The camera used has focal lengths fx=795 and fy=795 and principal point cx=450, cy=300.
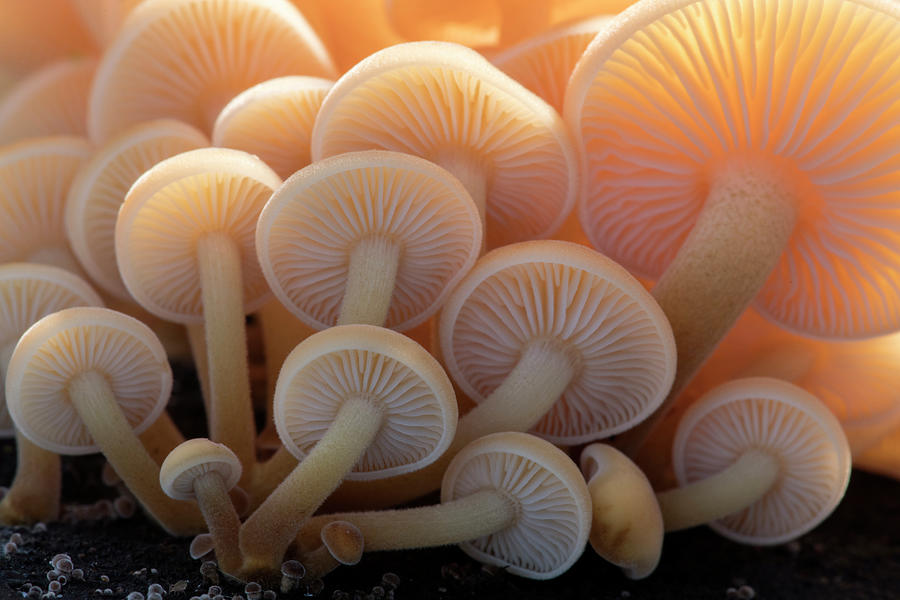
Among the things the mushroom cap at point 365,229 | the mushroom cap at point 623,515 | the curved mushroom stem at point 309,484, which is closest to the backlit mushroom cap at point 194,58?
the mushroom cap at point 365,229

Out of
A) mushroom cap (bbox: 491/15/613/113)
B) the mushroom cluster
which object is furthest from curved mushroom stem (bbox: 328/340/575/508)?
mushroom cap (bbox: 491/15/613/113)

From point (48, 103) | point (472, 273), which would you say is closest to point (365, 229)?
point (472, 273)

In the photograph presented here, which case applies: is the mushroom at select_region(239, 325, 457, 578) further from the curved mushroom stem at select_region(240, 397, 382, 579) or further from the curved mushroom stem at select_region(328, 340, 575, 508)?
the curved mushroom stem at select_region(328, 340, 575, 508)

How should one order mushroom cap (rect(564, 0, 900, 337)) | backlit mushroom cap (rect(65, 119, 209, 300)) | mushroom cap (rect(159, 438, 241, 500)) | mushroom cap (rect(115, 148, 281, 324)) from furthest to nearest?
backlit mushroom cap (rect(65, 119, 209, 300)) → mushroom cap (rect(115, 148, 281, 324)) → mushroom cap (rect(564, 0, 900, 337)) → mushroom cap (rect(159, 438, 241, 500))

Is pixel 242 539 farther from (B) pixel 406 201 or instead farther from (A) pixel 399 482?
(B) pixel 406 201

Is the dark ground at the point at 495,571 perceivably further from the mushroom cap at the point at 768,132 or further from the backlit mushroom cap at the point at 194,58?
the backlit mushroom cap at the point at 194,58

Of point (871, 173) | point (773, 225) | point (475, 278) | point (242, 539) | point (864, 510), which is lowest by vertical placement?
point (864, 510)

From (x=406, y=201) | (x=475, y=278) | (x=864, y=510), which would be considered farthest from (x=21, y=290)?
(x=864, y=510)

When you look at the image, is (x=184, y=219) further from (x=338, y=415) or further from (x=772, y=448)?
(x=772, y=448)
